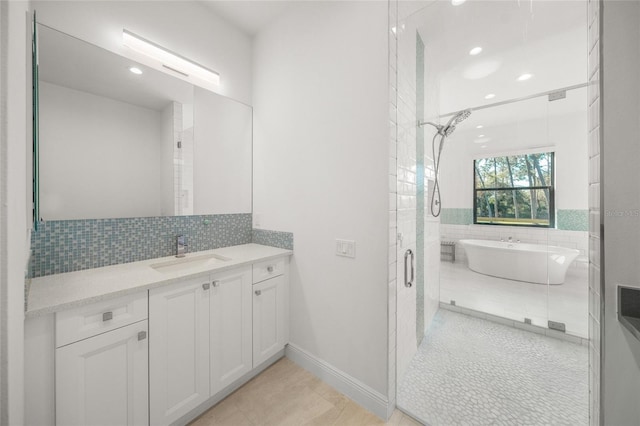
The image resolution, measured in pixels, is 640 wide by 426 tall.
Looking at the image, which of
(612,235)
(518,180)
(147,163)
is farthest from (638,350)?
(147,163)

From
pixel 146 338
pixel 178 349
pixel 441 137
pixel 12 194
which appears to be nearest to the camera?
pixel 12 194

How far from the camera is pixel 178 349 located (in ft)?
4.43

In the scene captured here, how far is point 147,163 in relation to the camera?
5.73 feet

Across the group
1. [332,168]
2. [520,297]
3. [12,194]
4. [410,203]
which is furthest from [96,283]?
[520,297]

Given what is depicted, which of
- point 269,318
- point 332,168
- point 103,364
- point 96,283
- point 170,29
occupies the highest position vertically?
point 170,29

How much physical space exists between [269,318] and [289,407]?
23.1 inches

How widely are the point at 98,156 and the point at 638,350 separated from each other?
270cm

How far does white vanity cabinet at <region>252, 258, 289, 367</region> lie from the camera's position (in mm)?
1777

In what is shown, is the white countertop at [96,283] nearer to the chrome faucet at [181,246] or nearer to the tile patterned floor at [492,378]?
the chrome faucet at [181,246]

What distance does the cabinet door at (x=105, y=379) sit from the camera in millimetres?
1007

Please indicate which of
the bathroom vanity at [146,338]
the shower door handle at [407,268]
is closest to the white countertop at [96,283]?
the bathroom vanity at [146,338]

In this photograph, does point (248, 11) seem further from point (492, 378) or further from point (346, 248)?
point (492, 378)

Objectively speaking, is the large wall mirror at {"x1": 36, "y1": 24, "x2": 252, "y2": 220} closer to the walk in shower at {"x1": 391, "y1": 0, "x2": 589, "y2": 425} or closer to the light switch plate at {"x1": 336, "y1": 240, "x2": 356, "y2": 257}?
the light switch plate at {"x1": 336, "y1": 240, "x2": 356, "y2": 257}

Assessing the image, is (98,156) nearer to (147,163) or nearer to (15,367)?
(147,163)
